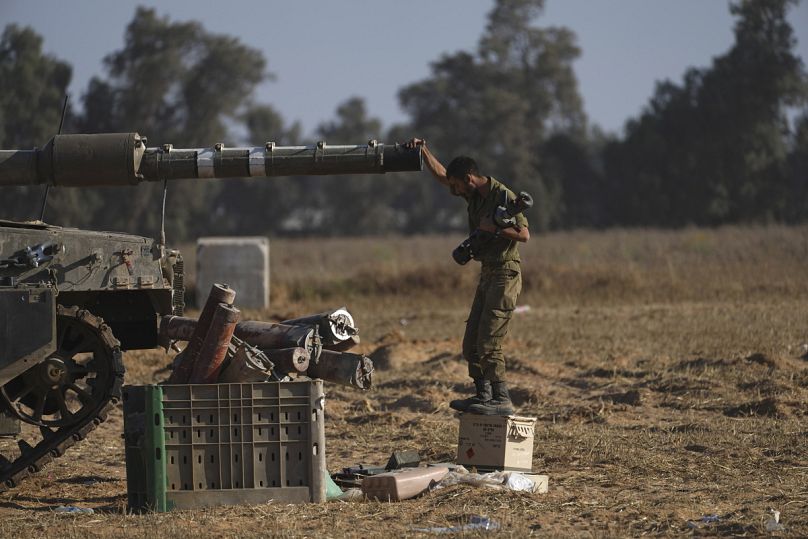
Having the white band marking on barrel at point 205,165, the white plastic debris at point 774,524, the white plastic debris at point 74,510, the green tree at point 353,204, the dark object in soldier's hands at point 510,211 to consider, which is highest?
the green tree at point 353,204

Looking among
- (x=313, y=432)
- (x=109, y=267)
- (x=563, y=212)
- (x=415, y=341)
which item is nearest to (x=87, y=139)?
(x=109, y=267)

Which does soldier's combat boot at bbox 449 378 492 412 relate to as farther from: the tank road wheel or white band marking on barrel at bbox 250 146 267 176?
the tank road wheel

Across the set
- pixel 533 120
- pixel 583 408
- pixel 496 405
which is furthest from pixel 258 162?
pixel 533 120

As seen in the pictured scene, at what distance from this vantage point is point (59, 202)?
1542 inches

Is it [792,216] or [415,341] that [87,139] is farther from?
[792,216]

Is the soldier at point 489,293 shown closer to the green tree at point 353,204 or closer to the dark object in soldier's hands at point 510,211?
the dark object in soldier's hands at point 510,211

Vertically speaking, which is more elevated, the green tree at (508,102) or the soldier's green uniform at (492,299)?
the green tree at (508,102)

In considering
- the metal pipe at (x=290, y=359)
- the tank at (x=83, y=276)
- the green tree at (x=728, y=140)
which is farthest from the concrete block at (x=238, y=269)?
the green tree at (x=728, y=140)

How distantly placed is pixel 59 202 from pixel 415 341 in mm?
Result: 25623

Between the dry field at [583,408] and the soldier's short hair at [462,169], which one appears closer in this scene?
the dry field at [583,408]

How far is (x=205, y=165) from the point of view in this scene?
32.0ft

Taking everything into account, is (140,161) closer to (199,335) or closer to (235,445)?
(199,335)

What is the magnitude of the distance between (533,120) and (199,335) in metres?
49.0

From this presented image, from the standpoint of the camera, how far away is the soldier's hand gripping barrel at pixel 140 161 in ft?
31.9
